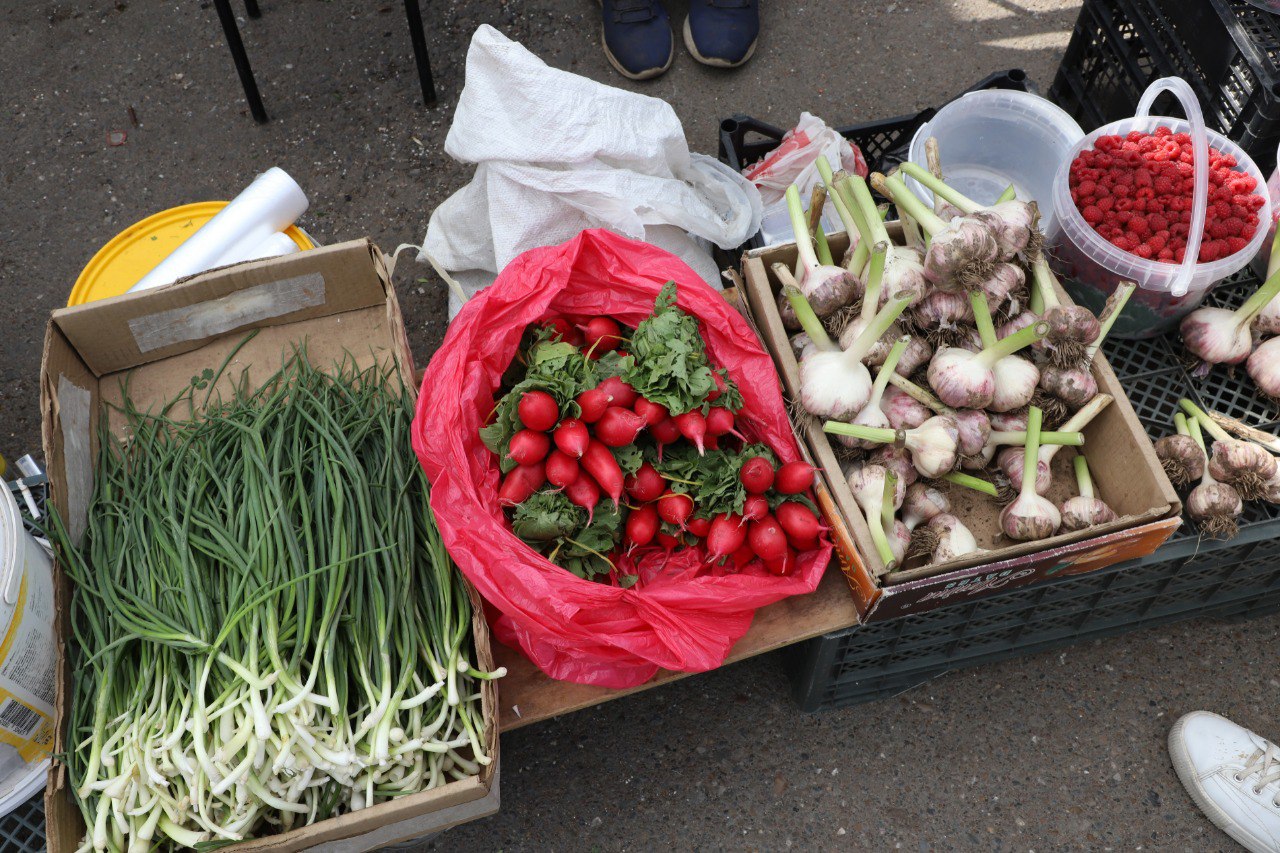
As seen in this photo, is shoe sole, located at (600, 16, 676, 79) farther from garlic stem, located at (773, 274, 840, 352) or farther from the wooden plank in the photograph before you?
→ the wooden plank

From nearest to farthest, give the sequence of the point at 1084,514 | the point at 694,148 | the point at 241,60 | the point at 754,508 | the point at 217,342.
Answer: the point at 754,508, the point at 1084,514, the point at 217,342, the point at 241,60, the point at 694,148

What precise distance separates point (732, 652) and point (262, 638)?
85cm

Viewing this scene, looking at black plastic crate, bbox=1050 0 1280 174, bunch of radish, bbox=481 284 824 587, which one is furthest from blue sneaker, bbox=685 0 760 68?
bunch of radish, bbox=481 284 824 587

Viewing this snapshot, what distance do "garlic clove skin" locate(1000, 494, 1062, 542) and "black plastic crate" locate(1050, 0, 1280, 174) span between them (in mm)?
1060

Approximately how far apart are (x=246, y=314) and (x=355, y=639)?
2.89 feet

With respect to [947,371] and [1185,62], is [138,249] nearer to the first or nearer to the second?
[947,371]

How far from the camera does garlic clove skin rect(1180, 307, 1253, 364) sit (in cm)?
181

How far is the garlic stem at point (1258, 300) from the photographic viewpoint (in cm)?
175

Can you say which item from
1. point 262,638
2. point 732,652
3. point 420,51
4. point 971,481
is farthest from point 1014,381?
point 420,51

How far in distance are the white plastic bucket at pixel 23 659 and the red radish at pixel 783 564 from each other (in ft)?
4.09

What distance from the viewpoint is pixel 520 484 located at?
5.01ft

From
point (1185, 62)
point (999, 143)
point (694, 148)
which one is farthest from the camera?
point (694, 148)

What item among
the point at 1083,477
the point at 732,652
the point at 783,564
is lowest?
the point at 732,652

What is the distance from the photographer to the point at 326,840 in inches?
56.8
